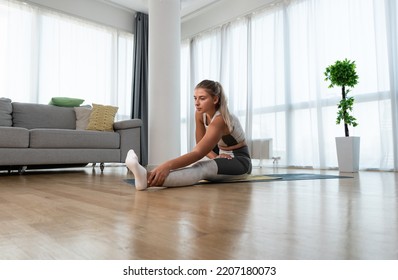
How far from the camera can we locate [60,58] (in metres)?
5.24

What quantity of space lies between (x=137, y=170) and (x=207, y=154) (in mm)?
558

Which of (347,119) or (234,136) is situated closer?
(234,136)

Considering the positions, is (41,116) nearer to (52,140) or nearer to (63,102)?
(63,102)

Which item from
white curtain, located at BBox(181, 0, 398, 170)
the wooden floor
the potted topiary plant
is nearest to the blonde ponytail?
the wooden floor

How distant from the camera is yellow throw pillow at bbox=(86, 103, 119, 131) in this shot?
3.76 metres

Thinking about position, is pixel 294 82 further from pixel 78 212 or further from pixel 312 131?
pixel 78 212

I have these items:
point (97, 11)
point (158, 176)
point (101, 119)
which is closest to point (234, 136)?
point (158, 176)

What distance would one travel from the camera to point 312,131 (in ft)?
13.9

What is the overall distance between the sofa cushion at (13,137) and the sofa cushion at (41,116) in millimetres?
875

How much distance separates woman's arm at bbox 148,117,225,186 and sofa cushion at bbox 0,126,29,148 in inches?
77.7
